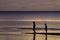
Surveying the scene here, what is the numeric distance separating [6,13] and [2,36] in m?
0.19

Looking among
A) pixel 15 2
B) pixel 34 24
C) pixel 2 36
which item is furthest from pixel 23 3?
pixel 2 36

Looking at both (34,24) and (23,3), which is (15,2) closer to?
(23,3)

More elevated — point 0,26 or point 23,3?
point 23,3

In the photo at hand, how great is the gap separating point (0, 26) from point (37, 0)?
0.37m

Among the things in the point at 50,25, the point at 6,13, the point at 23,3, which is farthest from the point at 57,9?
the point at 6,13

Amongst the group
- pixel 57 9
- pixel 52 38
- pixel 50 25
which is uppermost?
pixel 57 9

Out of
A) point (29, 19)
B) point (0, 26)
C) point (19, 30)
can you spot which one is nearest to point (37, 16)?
point (29, 19)

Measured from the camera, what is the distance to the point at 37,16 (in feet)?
2.86

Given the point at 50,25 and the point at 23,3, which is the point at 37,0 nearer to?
the point at 23,3

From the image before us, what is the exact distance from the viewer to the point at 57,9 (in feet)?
2.81

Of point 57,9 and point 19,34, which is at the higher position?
point 57,9

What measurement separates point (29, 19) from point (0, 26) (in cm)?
24

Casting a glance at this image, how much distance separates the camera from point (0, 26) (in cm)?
87

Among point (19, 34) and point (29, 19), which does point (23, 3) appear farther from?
point (19, 34)
